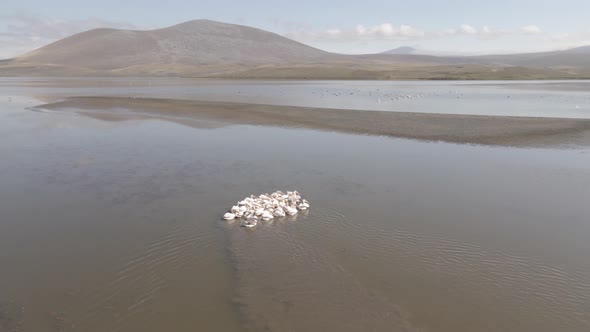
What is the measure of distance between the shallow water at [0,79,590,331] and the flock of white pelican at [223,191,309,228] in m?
0.36

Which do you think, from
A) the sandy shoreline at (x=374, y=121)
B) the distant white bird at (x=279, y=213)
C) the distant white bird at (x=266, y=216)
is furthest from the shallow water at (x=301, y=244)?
the sandy shoreline at (x=374, y=121)

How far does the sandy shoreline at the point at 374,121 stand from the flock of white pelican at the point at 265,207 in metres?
12.5

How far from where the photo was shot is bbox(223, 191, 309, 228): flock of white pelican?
1076cm

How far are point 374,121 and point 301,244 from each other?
63.0 feet

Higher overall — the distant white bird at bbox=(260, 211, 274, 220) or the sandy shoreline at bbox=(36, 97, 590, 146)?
the sandy shoreline at bbox=(36, 97, 590, 146)

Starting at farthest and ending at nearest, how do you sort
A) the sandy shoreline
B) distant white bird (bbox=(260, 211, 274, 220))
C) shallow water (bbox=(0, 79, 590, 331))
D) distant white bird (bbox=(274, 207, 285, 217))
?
the sandy shoreline
distant white bird (bbox=(274, 207, 285, 217))
distant white bird (bbox=(260, 211, 274, 220))
shallow water (bbox=(0, 79, 590, 331))

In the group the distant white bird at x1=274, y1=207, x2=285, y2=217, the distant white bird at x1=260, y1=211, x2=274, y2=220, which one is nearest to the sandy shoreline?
the distant white bird at x1=274, y1=207, x2=285, y2=217

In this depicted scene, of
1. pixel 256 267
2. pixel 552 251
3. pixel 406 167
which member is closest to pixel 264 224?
pixel 256 267

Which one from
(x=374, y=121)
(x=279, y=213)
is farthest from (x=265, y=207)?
(x=374, y=121)

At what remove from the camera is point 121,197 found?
12.8 meters

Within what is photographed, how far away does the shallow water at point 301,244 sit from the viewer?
270 inches

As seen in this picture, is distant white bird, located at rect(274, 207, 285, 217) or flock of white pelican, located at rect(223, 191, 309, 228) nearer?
flock of white pelican, located at rect(223, 191, 309, 228)

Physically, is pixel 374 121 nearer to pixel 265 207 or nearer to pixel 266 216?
pixel 265 207

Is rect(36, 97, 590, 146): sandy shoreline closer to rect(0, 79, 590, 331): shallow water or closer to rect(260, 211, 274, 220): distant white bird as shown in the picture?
rect(0, 79, 590, 331): shallow water
